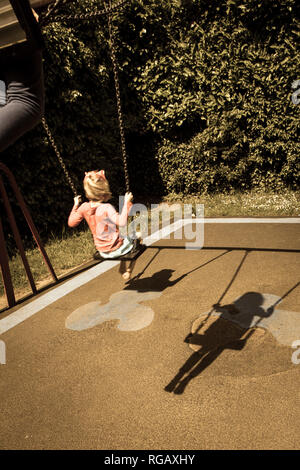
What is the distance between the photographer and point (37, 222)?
729 centimetres

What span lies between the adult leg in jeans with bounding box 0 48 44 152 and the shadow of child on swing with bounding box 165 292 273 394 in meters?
2.19

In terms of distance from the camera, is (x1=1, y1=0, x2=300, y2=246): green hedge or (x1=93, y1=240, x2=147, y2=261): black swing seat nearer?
(x1=93, y1=240, x2=147, y2=261): black swing seat

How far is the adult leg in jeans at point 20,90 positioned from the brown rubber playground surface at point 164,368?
6.64 feet

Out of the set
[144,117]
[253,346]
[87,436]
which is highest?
[144,117]

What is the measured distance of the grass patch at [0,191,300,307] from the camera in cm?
559

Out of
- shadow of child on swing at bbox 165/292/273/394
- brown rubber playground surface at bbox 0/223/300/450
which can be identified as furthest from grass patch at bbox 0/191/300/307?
shadow of child on swing at bbox 165/292/273/394

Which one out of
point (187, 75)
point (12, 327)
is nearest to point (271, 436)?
point (12, 327)

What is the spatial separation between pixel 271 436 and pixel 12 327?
3094 millimetres

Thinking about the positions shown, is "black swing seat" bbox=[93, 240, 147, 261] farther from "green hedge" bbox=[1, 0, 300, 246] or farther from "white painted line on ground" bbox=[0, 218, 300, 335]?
"green hedge" bbox=[1, 0, 300, 246]

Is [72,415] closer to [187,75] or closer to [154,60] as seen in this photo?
[187,75]

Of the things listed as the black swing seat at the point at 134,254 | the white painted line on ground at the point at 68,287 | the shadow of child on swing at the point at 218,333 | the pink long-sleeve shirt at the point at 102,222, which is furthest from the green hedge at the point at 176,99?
the shadow of child on swing at the point at 218,333

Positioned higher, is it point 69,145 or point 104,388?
point 69,145

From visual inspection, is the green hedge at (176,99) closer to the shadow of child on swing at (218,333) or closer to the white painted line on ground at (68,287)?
the white painted line on ground at (68,287)

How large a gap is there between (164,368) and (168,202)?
7455 mm
